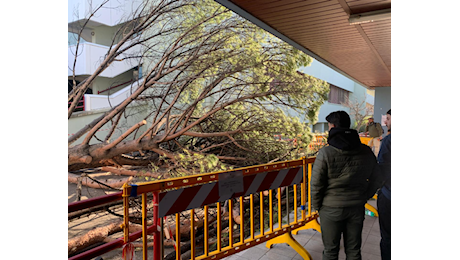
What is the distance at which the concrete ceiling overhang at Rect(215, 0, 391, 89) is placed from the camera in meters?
4.02

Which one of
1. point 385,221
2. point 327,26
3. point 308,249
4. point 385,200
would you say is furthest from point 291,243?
point 327,26

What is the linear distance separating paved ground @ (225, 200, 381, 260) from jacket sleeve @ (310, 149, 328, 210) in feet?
4.58

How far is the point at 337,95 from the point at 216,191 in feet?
110

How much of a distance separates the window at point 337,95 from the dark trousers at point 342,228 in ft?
98.1

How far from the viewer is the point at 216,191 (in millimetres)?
3281

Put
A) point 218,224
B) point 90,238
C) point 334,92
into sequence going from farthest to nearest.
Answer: point 334,92 < point 90,238 < point 218,224

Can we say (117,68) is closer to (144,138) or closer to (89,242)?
(144,138)

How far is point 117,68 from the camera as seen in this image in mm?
19594

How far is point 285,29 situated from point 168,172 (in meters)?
5.12

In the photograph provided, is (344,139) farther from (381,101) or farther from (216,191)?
(381,101)

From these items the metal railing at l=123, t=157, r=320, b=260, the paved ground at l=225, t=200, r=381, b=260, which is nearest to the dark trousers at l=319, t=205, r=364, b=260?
the metal railing at l=123, t=157, r=320, b=260
